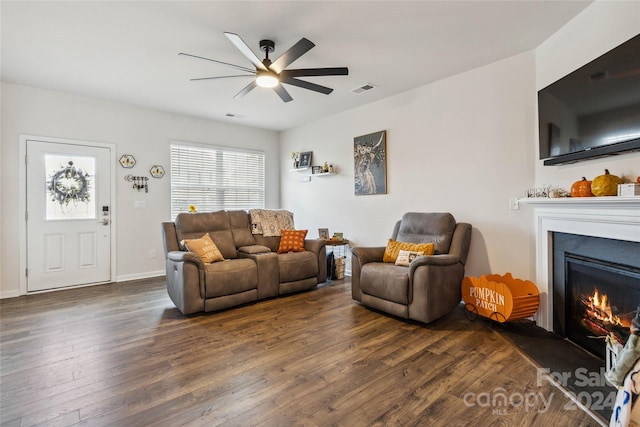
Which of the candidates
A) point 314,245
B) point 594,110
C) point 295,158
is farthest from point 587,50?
point 295,158

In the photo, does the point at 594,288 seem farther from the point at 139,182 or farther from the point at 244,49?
the point at 139,182

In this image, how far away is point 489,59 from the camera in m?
3.13

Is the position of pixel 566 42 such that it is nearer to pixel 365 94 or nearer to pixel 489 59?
pixel 489 59

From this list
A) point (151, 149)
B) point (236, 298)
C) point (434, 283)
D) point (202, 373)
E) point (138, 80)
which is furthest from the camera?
point (151, 149)

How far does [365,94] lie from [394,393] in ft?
11.5

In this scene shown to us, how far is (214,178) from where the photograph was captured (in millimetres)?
5508

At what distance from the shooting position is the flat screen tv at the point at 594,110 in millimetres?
1925

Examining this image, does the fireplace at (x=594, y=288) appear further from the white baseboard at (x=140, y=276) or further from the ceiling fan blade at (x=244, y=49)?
the white baseboard at (x=140, y=276)

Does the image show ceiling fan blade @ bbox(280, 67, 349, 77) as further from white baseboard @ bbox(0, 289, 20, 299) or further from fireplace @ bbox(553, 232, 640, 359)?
white baseboard @ bbox(0, 289, 20, 299)

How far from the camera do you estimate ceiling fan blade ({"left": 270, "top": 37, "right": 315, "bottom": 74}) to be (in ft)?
7.27

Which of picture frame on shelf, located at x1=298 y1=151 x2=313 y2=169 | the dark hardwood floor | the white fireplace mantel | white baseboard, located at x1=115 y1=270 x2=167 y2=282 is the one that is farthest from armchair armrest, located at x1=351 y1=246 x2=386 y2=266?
A: white baseboard, located at x1=115 y1=270 x2=167 y2=282

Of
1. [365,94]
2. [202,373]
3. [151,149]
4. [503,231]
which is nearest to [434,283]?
[503,231]

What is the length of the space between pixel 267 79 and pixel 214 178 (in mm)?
3161

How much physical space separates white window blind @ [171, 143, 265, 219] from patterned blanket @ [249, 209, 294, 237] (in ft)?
4.59
